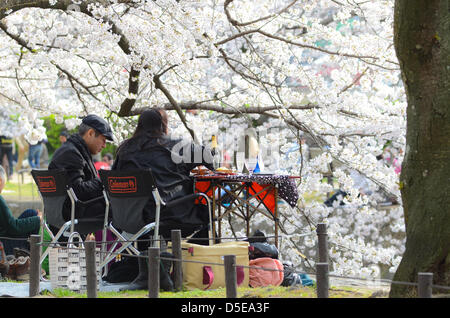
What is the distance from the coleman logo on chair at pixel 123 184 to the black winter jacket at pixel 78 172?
738mm

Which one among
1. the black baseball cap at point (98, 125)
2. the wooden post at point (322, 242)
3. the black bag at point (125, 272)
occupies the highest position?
the black baseball cap at point (98, 125)

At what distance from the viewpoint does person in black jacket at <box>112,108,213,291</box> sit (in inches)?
256

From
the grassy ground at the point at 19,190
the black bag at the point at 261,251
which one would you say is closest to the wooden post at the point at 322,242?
the black bag at the point at 261,251

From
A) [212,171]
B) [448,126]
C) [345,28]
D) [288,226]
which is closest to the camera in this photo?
[448,126]

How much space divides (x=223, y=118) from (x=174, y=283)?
25.4 feet

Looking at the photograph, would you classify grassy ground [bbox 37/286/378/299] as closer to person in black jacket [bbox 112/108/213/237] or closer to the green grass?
person in black jacket [bbox 112/108/213/237]

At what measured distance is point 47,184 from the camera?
6.92 meters

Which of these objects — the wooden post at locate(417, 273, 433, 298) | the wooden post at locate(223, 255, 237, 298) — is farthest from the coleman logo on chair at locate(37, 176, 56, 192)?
the wooden post at locate(417, 273, 433, 298)

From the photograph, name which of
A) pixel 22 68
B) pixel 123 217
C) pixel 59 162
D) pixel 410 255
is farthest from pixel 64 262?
pixel 22 68

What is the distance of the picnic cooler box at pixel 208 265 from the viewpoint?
20.2 feet

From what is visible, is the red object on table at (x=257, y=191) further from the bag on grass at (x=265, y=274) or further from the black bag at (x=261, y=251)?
the bag on grass at (x=265, y=274)

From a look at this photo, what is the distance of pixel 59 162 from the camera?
278 inches

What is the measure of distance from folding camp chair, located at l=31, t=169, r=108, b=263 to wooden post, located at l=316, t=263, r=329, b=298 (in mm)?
2803

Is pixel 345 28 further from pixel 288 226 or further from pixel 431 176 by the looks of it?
pixel 431 176
